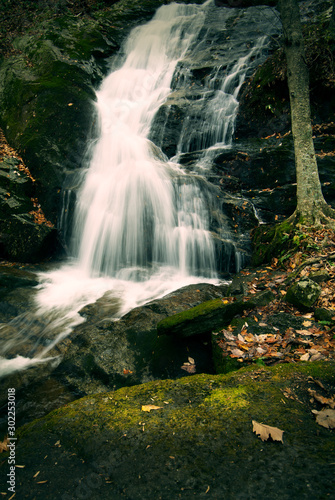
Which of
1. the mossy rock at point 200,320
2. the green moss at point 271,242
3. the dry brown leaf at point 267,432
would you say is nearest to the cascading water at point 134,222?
the green moss at point 271,242

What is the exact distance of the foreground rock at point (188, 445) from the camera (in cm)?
152

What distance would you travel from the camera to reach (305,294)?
3.89 meters

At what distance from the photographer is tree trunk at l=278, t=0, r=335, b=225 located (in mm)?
5828

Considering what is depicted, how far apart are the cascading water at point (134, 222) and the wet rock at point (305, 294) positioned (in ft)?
10.4

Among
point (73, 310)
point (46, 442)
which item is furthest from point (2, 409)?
point (73, 310)

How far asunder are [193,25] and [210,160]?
12.7 meters

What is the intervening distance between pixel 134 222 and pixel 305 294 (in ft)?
17.4

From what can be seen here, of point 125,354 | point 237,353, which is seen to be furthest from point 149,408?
point 125,354

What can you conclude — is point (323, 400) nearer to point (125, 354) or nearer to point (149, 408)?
point (149, 408)

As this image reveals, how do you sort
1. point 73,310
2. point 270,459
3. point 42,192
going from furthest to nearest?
point 42,192, point 73,310, point 270,459

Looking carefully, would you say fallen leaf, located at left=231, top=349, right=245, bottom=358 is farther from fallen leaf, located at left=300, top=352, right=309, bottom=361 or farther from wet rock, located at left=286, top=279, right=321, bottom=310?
wet rock, located at left=286, top=279, right=321, bottom=310

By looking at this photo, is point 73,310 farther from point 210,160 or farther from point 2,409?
point 210,160

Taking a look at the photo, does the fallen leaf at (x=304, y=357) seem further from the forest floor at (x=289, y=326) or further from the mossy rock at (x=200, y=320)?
the mossy rock at (x=200, y=320)

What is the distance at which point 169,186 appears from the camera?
8.59m
